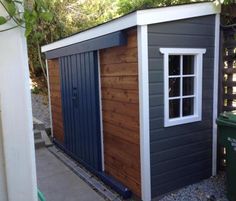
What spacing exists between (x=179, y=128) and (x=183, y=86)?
1.89ft

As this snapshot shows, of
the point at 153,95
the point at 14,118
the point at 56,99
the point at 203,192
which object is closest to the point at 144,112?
the point at 153,95

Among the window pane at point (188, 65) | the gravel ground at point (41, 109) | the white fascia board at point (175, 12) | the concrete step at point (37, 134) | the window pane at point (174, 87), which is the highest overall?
the white fascia board at point (175, 12)

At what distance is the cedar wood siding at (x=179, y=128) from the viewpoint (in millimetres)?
3254

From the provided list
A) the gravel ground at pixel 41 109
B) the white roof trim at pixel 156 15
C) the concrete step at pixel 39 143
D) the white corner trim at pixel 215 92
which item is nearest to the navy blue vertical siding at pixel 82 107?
the white roof trim at pixel 156 15

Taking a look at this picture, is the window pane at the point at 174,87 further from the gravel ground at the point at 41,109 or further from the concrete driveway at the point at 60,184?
the gravel ground at the point at 41,109

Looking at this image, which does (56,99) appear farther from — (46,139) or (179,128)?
(179,128)

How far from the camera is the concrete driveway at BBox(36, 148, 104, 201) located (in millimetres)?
3789

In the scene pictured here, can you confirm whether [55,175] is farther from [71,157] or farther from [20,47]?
[20,47]

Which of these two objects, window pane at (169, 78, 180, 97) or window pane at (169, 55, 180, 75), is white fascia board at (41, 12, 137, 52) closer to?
window pane at (169, 55, 180, 75)

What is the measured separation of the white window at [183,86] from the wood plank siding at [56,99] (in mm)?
2997

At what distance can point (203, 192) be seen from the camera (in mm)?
3648

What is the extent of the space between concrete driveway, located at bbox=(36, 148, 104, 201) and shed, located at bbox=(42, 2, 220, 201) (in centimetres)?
37

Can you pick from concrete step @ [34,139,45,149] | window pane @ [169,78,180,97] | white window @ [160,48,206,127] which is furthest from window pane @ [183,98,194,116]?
concrete step @ [34,139,45,149]

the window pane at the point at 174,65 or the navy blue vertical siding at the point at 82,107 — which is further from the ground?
the window pane at the point at 174,65
